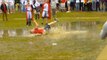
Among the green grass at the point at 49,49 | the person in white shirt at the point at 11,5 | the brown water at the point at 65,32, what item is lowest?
the person in white shirt at the point at 11,5

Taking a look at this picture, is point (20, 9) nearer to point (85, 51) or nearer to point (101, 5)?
point (101, 5)

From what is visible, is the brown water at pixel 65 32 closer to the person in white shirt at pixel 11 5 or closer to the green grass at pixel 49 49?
the green grass at pixel 49 49

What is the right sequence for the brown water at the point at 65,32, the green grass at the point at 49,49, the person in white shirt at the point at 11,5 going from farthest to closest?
the person in white shirt at the point at 11,5, the brown water at the point at 65,32, the green grass at the point at 49,49

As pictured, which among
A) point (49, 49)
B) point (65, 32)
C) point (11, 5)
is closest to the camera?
point (49, 49)

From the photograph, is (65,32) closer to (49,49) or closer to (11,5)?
(49,49)

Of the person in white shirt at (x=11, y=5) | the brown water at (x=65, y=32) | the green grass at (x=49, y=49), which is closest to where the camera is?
the green grass at (x=49, y=49)

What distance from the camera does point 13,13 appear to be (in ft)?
130

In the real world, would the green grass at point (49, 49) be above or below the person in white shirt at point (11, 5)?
above

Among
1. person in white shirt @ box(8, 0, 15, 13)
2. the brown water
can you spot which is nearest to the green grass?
the brown water

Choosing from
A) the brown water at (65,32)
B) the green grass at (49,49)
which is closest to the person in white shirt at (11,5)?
the brown water at (65,32)

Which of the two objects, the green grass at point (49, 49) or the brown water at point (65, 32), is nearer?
the green grass at point (49, 49)

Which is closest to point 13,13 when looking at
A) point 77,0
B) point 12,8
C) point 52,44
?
point 12,8

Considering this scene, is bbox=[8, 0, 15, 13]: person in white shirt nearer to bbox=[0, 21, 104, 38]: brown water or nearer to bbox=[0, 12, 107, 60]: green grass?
bbox=[0, 21, 104, 38]: brown water

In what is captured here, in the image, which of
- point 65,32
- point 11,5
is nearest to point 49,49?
point 65,32
